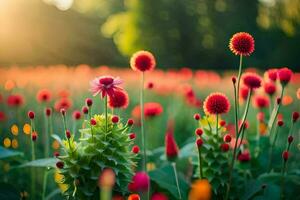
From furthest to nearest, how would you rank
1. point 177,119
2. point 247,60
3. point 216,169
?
point 247,60
point 177,119
point 216,169

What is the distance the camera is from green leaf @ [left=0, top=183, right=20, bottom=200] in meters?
2.40

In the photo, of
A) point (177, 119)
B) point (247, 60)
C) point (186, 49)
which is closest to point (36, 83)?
point (177, 119)

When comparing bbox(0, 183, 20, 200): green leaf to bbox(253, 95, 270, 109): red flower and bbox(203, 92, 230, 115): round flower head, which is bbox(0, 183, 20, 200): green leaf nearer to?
bbox(203, 92, 230, 115): round flower head

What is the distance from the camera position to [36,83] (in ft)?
19.5

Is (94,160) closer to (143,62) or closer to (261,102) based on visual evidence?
(143,62)

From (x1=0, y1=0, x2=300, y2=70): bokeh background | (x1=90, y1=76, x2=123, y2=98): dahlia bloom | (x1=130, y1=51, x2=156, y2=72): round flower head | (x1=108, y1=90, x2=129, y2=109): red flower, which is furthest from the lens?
(x1=0, y1=0, x2=300, y2=70): bokeh background

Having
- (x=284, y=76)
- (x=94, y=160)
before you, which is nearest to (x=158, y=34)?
(x=284, y=76)

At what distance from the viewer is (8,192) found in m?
2.41

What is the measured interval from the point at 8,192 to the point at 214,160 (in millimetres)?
996

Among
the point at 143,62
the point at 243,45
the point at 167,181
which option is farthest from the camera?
the point at 167,181

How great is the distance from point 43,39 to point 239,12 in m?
11.6

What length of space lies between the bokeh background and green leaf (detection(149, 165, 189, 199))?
73.6 feet

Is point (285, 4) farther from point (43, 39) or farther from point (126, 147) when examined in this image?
point (126, 147)

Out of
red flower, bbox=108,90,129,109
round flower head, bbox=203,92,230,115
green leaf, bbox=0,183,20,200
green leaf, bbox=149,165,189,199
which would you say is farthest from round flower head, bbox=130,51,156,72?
green leaf, bbox=0,183,20,200
